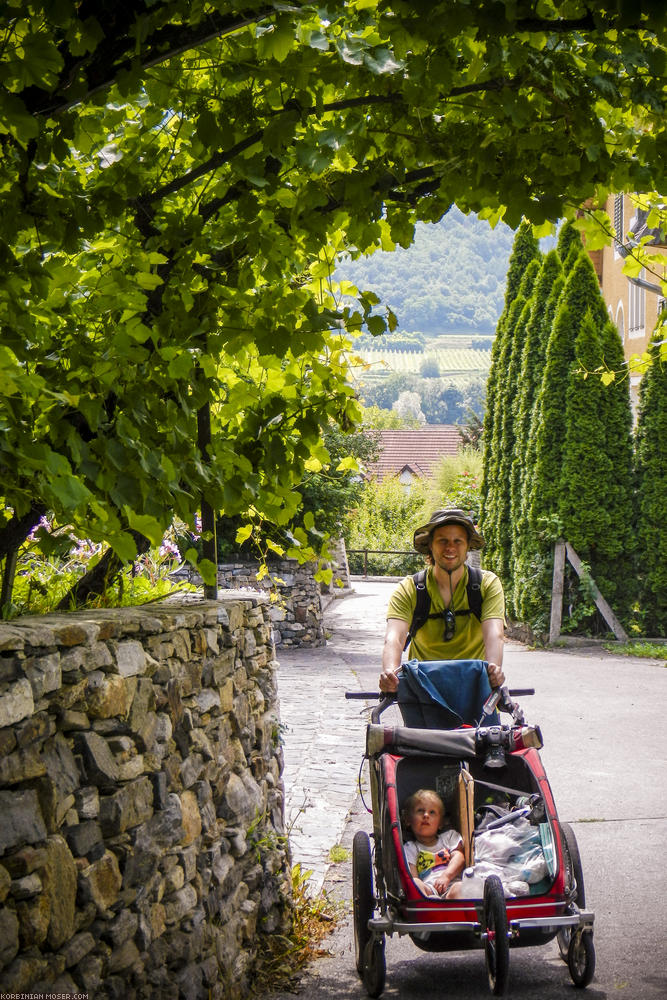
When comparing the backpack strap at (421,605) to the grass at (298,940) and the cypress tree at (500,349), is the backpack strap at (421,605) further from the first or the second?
the cypress tree at (500,349)

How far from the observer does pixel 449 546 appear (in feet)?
18.0

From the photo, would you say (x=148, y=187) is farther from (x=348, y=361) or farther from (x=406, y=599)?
(x=406, y=599)

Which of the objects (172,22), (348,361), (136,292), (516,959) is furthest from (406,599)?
(172,22)

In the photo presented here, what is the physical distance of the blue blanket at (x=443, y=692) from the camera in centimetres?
496

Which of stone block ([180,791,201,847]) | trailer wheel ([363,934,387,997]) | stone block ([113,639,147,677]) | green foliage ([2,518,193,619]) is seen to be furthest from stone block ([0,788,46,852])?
trailer wheel ([363,934,387,997])

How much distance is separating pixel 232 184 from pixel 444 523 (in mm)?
2210

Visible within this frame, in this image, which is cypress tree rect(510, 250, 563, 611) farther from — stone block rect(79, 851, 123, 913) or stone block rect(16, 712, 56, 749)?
stone block rect(16, 712, 56, 749)

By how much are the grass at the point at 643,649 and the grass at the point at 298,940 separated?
11.1 metres

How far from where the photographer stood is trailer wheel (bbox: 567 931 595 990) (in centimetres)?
436

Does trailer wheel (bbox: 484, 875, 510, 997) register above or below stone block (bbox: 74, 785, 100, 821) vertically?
below

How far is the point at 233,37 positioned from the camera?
362 cm

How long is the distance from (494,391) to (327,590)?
688 centimetres

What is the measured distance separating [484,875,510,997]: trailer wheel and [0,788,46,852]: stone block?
6.09 ft

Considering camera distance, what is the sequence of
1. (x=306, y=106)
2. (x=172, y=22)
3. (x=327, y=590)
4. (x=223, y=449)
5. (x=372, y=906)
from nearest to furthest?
(x=172, y=22)
(x=306, y=106)
(x=223, y=449)
(x=372, y=906)
(x=327, y=590)
